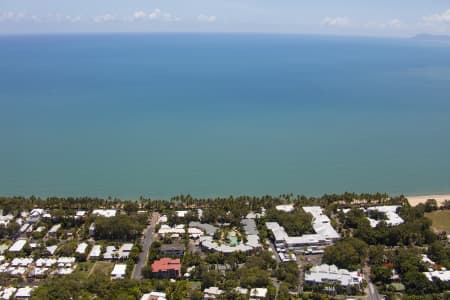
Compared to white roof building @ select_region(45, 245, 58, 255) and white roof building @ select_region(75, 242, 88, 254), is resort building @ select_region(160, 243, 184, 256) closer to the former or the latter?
white roof building @ select_region(75, 242, 88, 254)

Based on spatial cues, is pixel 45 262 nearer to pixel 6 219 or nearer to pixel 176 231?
pixel 6 219

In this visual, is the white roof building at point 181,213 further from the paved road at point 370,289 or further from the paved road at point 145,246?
the paved road at point 370,289

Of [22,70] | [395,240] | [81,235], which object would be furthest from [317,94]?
[22,70]

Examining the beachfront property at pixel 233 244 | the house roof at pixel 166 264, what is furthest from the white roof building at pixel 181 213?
the house roof at pixel 166 264

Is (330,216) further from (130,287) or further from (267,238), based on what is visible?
(130,287)

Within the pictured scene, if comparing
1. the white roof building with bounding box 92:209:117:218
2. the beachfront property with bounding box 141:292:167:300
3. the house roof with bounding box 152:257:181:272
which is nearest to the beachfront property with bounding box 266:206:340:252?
the house roof with bounding box 152:257:181:272

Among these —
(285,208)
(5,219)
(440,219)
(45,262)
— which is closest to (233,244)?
(285,208)
